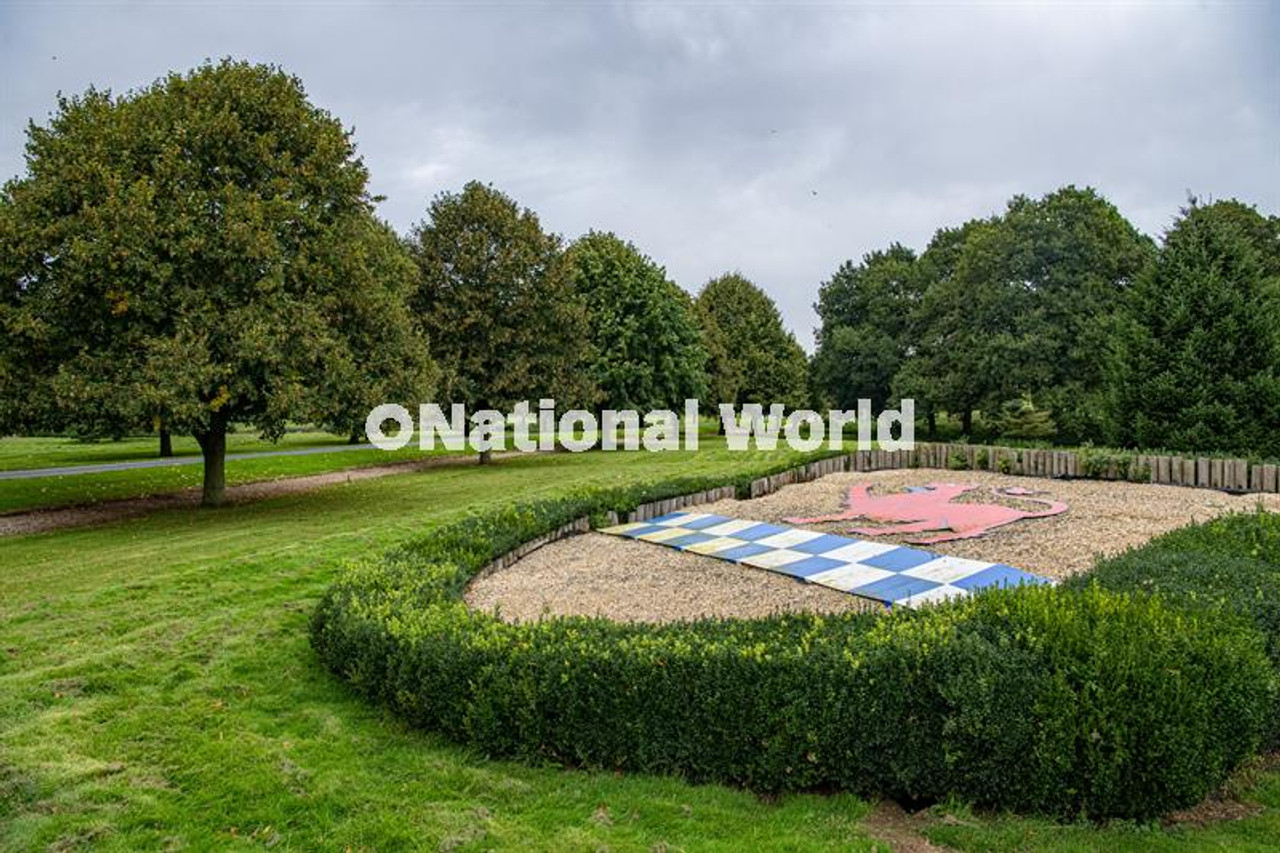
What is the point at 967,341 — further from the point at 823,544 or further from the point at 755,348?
the point at 823,544

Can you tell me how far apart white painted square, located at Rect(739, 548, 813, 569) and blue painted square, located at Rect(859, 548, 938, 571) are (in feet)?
2.26

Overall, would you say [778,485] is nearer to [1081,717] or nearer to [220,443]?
[1081,717]

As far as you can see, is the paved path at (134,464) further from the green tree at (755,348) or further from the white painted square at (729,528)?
the white painted square at (729,528)

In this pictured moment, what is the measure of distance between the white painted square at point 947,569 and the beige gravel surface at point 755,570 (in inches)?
15.7

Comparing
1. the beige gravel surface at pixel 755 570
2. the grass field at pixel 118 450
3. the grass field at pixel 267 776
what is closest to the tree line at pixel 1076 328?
the beige gravel surface at pixel 755 570

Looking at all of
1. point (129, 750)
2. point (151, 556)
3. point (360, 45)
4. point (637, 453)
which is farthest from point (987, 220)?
point (129, 750)

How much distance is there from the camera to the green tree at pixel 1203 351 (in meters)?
14.7

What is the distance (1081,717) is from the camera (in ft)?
12.0

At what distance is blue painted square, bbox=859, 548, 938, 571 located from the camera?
7527 millimetres

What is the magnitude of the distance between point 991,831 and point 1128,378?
50.2ft

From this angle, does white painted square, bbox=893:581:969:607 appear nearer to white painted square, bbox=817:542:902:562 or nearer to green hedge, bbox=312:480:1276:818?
white painted square, bbox=817:542:902:562

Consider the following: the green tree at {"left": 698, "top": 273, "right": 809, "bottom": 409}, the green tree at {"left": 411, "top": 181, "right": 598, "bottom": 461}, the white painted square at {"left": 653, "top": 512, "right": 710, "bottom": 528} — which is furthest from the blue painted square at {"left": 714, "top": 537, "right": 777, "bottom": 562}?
the green tree at {"left": 698, "top": 273, "right": 809, "bottom": 409}

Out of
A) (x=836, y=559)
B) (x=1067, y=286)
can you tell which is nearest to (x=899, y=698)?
(x=836, y=559)

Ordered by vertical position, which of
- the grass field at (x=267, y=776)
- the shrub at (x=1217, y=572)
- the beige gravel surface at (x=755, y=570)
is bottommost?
the grass field at (x=267, y=776)
